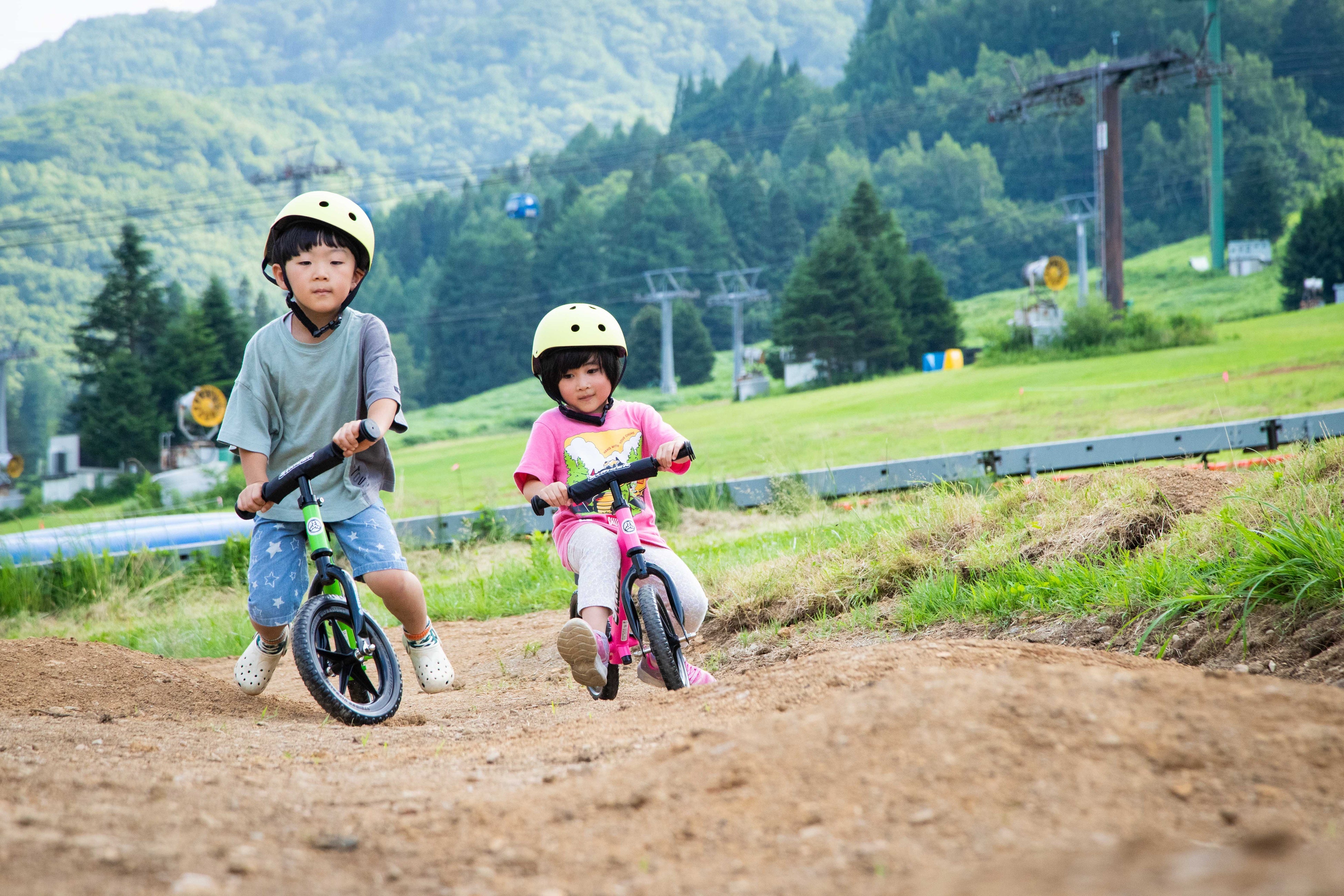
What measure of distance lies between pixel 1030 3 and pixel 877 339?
186 ft

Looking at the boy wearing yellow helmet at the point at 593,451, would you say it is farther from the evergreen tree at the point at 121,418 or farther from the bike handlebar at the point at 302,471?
the evergreen tree at the point at 121,418

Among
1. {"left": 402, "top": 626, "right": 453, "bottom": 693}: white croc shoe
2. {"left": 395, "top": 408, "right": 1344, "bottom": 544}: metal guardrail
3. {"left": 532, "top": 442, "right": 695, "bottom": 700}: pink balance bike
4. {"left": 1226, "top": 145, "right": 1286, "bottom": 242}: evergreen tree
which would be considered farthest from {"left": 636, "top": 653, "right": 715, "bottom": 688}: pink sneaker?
{"left": 1226, "top": 145, "right": 1286, "bottom": 242}: evergreen tree

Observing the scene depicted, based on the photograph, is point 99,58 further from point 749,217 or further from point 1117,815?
point 1117,815

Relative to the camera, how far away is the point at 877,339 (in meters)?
38.7

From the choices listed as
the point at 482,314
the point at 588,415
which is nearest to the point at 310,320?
the point at 588,415

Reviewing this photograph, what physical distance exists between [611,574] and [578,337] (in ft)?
2.88

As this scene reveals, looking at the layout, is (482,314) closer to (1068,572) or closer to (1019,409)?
(1019,409)

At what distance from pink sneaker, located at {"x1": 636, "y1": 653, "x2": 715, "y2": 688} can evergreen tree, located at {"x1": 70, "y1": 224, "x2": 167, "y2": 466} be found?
37.2 m

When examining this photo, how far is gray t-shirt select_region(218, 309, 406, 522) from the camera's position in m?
3.64

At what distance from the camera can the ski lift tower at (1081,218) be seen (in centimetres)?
4341

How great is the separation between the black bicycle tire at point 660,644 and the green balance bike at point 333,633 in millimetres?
885

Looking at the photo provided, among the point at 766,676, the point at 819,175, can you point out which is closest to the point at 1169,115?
the point at 819,175

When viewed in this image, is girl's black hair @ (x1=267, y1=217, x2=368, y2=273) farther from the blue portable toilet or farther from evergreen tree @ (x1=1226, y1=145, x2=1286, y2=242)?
the blue portable toilet

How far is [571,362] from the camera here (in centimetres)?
378
